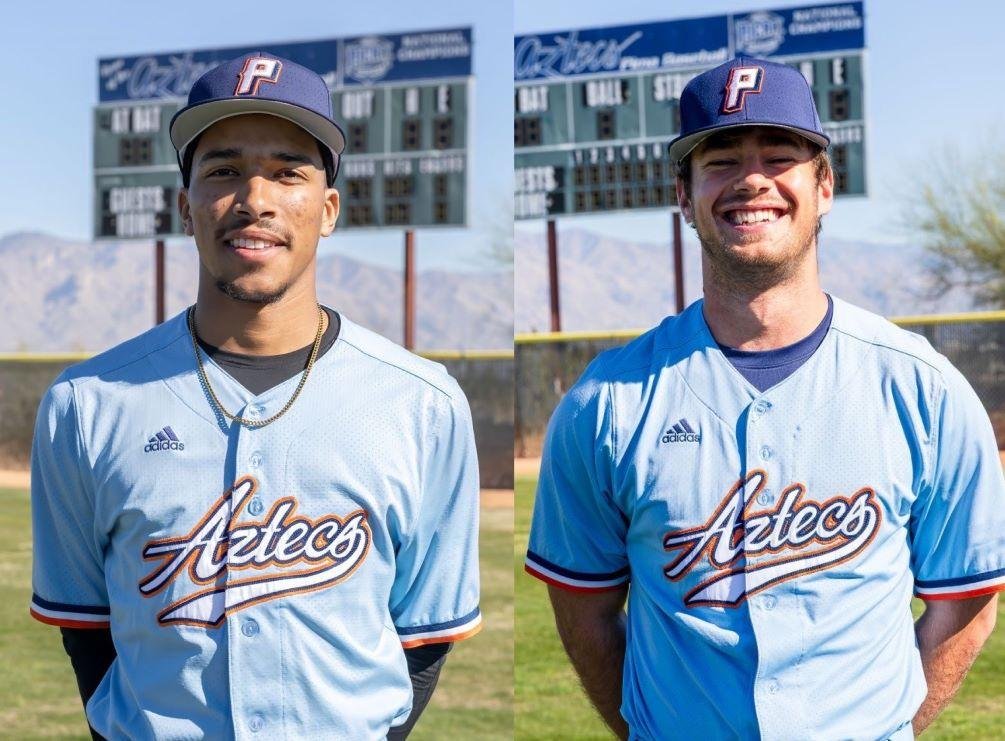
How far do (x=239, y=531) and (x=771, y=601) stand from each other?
837 millimetres

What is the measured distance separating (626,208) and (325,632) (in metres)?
14.6

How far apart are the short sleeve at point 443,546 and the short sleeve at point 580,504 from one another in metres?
0.15

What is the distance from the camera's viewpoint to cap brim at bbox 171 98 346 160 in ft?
6.36

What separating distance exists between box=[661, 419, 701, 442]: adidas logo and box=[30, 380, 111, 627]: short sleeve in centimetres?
92

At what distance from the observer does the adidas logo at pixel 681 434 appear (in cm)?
204

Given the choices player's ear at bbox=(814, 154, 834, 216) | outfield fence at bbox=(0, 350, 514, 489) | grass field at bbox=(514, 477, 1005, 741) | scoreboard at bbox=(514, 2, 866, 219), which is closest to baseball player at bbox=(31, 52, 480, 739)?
player's ear at bbox=(814, 154, 834, 216)

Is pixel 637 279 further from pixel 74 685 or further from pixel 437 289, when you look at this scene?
pixel 74 685

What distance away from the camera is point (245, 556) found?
1883 mm

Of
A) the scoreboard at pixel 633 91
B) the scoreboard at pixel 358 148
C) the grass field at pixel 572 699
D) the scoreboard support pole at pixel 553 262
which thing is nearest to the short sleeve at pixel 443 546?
the grass field at pixel 572 699

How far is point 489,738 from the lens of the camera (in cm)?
536

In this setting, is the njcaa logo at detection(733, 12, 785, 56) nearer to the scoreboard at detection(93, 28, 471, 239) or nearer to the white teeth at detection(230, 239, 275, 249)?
the scoreboard at detection(93, 28, 471, 239)

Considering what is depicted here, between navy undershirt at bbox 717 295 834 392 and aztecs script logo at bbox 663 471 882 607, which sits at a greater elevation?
navy undershirt at bbox 717 295 834 392

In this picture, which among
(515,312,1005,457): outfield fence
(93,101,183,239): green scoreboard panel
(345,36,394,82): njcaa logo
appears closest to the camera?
(515,312,1005,457): outfield fence

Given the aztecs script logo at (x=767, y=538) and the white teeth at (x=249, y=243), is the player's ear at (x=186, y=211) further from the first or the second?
the aztecs script logo at (x=767, y=538)
